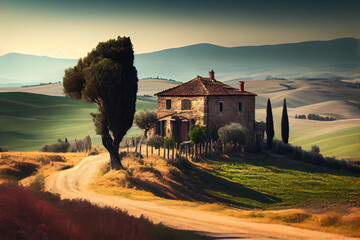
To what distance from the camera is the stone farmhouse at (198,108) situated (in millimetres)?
48812

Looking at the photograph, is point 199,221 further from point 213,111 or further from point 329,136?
point 329,136

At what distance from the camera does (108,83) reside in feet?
93.0

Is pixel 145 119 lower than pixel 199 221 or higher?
higher

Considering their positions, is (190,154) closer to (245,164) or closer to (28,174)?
(245,164)

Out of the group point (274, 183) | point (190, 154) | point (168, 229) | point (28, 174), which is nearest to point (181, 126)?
point (190, 154)

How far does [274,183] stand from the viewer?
→ 36031mm

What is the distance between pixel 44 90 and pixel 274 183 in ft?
426

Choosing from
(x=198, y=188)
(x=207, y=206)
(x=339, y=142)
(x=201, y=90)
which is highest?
(x=201, y=90)

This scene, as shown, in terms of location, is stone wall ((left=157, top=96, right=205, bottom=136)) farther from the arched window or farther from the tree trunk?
the tree trunk

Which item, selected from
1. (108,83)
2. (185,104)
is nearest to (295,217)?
(108,83)

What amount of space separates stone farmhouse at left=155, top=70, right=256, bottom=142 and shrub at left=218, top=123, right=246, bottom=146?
2905mm

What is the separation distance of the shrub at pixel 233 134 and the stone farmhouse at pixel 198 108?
9.53 feet

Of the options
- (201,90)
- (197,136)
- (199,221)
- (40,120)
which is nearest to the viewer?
(199,221)

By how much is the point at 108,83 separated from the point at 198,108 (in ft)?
72.2
